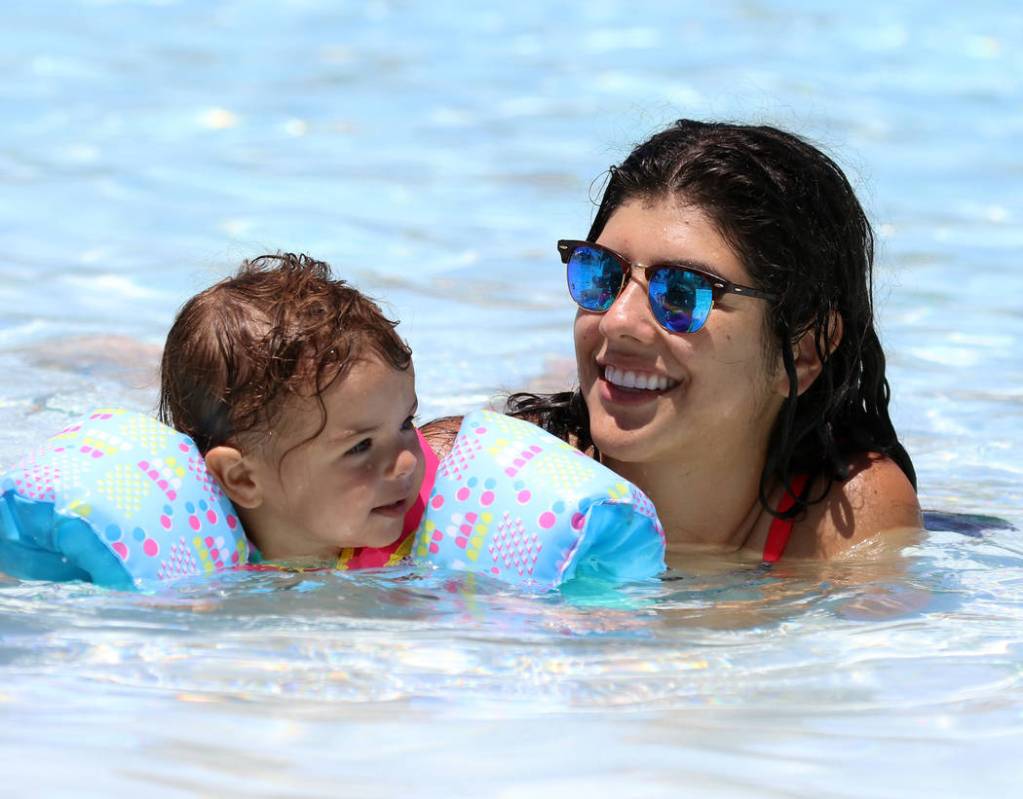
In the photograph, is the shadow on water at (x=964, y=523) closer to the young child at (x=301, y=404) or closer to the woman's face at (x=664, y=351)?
the woman's face at (x=664, y=351)

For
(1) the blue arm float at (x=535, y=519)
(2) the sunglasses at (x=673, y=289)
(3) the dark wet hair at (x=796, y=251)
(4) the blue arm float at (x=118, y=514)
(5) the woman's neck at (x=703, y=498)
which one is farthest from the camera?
(5) the woman's neck at (x=703, y=498)

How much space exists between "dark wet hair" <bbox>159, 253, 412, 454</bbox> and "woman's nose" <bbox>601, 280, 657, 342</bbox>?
0.52m

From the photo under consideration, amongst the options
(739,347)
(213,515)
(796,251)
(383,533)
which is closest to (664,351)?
(739,347)

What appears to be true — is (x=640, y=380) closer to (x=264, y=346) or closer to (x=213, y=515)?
(x=264, y=346)

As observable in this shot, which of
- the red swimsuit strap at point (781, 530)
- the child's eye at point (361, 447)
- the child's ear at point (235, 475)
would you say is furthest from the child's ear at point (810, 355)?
the child's ear at point (235, 475)

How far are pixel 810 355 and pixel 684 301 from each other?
1.67 feet

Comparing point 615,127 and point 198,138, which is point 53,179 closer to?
point 198,138

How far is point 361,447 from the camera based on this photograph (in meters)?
3.96

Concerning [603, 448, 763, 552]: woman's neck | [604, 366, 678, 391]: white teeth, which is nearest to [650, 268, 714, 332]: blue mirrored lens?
[604, 366, 678, 391]: white teeth

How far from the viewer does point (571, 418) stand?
16.0 ft

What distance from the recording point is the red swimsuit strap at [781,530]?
4.53 metres

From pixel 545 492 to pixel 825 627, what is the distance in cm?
74

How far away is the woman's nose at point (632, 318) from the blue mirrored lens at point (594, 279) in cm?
7

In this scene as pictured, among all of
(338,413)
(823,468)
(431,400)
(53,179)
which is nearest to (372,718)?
(338,413)
